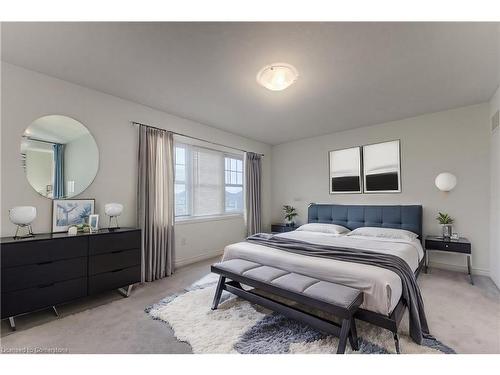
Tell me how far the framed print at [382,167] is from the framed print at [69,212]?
15.0 ft

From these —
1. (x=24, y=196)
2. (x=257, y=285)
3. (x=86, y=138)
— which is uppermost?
(x=86, y=138)

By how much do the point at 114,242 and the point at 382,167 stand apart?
4.47 m

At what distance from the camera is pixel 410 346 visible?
1.72 meters

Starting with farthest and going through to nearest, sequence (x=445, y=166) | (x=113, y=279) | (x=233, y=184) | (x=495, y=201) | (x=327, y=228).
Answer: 1. (x=233, y=184)
2. (x=327, y=228)
3. (x=445, y=166)
4. (x=495, y=201)
5. (x=113, y=279)

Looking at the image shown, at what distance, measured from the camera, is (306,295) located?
1.77 m

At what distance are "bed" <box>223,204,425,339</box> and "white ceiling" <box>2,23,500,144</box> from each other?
1.81 m

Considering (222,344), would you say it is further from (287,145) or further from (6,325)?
(287,145)

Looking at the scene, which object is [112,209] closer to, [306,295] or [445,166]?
[306,295]

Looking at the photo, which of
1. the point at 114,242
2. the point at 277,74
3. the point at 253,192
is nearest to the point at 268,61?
the point at 277,74

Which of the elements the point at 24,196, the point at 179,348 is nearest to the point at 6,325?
the point at 24,196

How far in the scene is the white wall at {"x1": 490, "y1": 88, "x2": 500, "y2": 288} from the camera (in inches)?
112

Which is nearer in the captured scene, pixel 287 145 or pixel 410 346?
pixel 410 346
